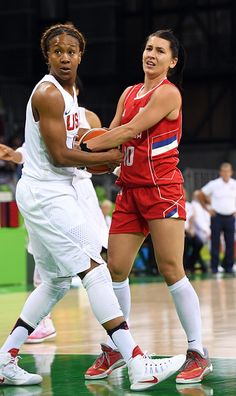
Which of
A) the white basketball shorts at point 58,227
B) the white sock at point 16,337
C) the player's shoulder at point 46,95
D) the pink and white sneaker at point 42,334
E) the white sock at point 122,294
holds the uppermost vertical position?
the player's shoulder at point 46,95

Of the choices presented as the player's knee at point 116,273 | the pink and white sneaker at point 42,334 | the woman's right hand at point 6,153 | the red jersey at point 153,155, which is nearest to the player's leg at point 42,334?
the pink and white sneaker at point 42,334

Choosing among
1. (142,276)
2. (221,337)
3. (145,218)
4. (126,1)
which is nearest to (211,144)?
(126,1)

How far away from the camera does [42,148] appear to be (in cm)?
549

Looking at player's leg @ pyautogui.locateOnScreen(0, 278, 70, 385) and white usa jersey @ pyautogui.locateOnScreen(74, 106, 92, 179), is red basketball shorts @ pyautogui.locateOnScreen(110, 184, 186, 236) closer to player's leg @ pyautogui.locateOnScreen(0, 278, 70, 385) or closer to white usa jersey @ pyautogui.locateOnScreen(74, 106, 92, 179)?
player's leg @ pyautogui.locateOnScreen(0, 278, 70, 385)

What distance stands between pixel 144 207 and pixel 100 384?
1.02 meters

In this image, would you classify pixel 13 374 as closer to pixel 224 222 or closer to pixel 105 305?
pixel 105 305

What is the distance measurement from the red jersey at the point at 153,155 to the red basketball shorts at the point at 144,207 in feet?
0.15

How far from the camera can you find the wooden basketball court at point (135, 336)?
17.8 ft

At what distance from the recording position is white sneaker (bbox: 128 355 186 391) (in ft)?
17.3

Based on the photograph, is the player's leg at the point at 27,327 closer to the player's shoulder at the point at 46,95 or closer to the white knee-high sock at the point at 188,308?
the white knee-high sock at the point at 188,308

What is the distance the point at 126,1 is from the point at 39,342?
22708mm

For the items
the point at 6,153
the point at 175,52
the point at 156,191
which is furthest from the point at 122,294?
the point at 6,153

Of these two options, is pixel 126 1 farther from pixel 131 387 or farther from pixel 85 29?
pixel 131 387

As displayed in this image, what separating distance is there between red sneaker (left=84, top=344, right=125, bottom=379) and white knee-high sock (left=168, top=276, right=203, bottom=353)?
1.47ft
